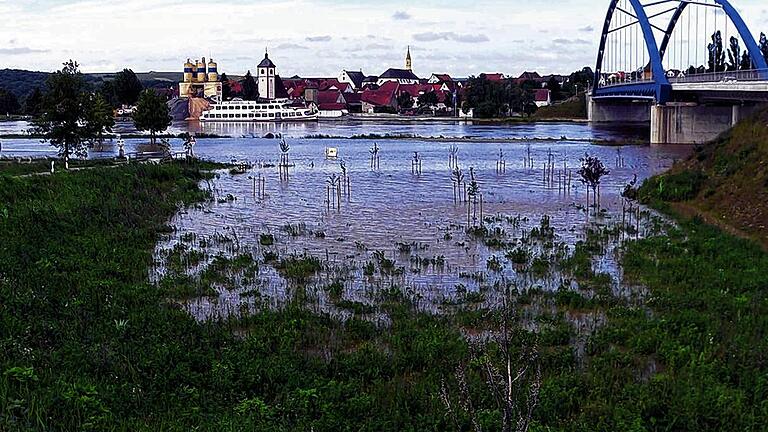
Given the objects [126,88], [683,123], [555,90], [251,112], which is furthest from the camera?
[555,90]

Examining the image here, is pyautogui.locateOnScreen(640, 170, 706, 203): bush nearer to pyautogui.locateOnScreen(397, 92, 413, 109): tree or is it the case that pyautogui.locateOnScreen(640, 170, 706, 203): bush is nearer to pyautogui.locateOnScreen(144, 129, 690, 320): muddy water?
pyautogui.locateOnScreen(144, 129, 690, 320): muddy water

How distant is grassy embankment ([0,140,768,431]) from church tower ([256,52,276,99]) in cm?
13834

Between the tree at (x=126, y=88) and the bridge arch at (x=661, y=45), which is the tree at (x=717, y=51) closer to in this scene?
the bridge arch at (x=661, y=45)

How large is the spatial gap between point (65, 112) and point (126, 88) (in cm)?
10417

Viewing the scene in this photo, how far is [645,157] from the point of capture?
53812 mm

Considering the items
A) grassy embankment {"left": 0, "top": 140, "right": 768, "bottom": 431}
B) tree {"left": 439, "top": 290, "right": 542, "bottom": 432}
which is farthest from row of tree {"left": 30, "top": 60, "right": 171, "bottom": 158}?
tree {"left": 439, "top": 290, "right": 542, "bottom": 432}

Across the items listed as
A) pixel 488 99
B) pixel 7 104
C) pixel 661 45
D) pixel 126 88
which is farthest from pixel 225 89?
pixel 661 45

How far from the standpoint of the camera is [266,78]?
15350 cm

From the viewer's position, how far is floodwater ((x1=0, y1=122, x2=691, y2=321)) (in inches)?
647

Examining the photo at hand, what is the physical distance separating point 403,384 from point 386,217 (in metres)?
16.9

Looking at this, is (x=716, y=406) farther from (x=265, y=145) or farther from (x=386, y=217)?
(x=265, y=145)

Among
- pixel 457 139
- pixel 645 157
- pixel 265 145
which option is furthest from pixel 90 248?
pixel 457 139

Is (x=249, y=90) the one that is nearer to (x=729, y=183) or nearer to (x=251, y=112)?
(x=251, y=112)

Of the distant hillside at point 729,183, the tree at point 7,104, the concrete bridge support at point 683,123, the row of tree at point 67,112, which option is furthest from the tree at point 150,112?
the tree at point 7,104
